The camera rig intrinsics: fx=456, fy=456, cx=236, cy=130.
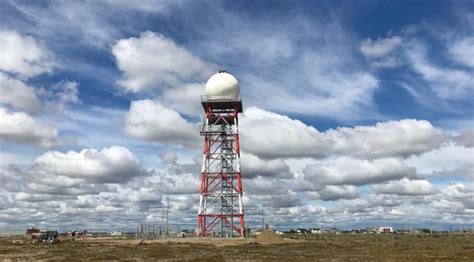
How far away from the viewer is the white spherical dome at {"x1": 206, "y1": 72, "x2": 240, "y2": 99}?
85.1m

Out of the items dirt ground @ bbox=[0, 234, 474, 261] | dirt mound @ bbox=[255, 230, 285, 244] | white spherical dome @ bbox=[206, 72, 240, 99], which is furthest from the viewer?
white spherical dome @ bbox=[206, 72, 240, 99]

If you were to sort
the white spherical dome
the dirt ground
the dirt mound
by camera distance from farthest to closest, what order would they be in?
1. the white spherical dome
2. the dirt mound
3. the dirt ground

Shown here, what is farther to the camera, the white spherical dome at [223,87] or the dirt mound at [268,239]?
the white spherical dome at [223,87]

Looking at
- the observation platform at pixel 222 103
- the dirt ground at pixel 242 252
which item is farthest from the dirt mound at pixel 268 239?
the observation platform at pixel 222 103

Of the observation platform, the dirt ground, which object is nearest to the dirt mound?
the dirt ground

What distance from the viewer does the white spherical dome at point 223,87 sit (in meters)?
85.1

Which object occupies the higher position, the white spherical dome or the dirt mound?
the white spherical dome

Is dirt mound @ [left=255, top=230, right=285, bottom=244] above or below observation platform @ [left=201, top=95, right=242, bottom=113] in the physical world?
below

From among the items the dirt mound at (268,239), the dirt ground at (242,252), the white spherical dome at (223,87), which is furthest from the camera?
the white spherical dome at (223,87)

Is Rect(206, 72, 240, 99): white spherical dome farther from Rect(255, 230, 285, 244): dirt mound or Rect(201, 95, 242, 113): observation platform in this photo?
Rect(255, 230, 285, 244): dirt mound

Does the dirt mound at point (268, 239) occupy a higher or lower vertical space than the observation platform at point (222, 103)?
lower

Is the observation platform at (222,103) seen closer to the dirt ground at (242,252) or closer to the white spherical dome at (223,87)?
the white spherical dome at (223,87)

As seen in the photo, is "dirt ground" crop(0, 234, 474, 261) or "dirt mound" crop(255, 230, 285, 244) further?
"dirt mound" crop(255, 230, 285, 244)

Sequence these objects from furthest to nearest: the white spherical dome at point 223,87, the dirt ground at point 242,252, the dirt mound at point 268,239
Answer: the white spherical dome at point 223,87 < the dirt mound at point 268,239 < the dirt ground at point 242,252
